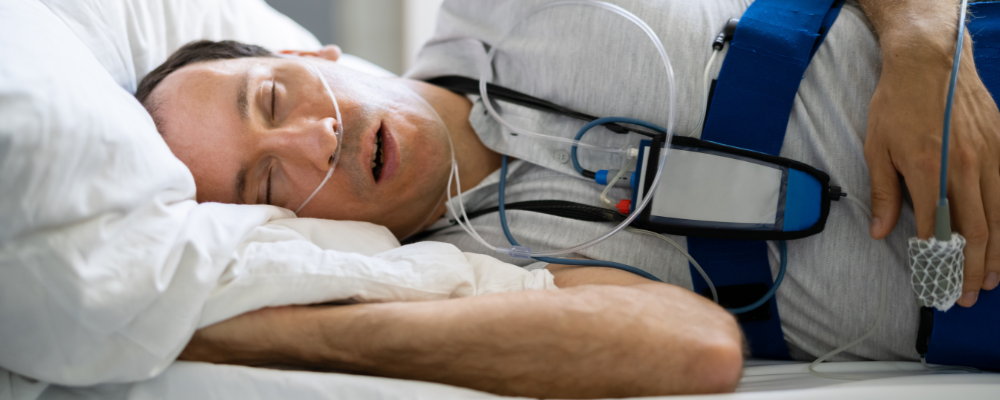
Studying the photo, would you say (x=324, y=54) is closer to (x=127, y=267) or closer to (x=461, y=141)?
(x=461, y=141)

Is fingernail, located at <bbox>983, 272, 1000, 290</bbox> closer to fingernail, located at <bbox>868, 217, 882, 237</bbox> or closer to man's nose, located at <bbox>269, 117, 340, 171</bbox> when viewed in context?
fingernail, located at <bbox>868, 217, 882, 237</bbox>

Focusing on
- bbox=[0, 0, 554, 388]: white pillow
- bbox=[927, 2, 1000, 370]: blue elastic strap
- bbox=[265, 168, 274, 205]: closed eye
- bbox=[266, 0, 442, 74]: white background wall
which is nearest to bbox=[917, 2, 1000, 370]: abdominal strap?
bbox=[927, 2, 1000, 370]: blue elastic strap

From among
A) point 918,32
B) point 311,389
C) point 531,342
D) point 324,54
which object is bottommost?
point 311,389

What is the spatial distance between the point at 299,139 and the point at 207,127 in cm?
18

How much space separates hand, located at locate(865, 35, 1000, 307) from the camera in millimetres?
800

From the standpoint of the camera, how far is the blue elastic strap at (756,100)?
916 millimetres

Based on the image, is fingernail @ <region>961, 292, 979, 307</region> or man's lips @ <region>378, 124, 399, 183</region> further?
man's lips @ <region>378, 124, 399, 183</region>

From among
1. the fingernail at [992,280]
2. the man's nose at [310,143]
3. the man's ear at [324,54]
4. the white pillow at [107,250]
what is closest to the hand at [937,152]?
the fingernail at [992,280]

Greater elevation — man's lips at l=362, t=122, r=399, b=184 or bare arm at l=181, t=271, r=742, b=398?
man's lips at l=362, t=122, r=399, b=184

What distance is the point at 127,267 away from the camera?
667 millimetres

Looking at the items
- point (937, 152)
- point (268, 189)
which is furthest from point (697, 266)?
point (268, 189)

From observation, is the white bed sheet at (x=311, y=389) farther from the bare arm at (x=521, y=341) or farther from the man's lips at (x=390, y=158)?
the man's lips at (x=390, y=158)

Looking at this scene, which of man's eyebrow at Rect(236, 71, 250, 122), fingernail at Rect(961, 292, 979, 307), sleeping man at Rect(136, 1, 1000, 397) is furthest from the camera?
man's eyebrow at Rect(236, 71, 250, 122)

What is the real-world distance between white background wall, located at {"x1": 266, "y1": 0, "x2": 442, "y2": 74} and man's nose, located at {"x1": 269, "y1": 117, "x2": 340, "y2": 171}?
1629 mm
